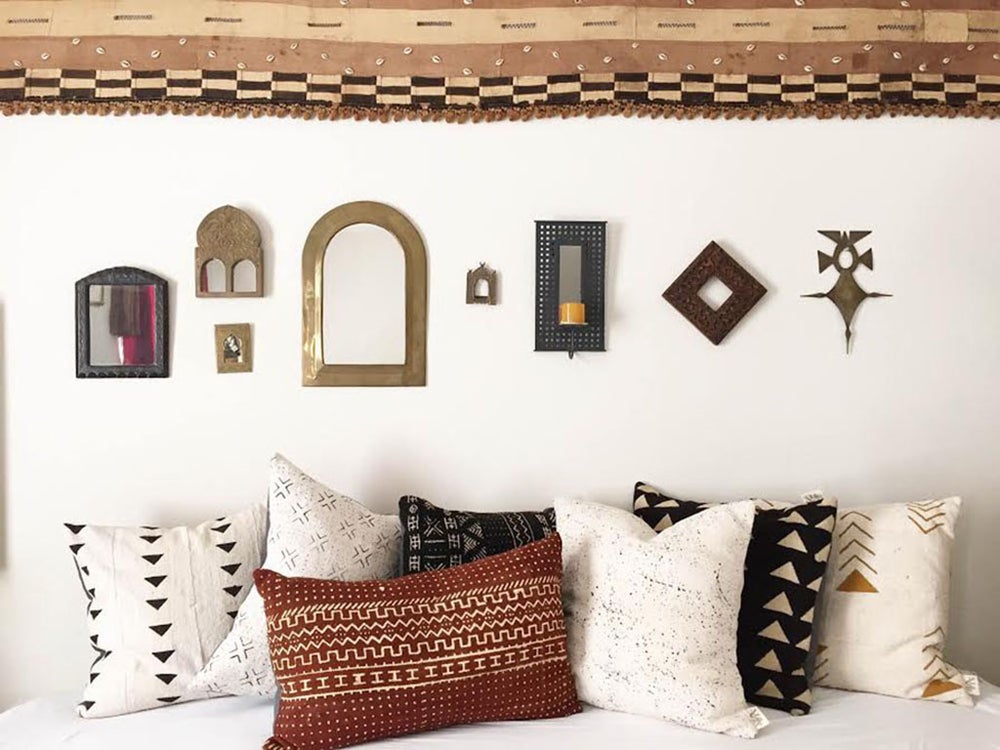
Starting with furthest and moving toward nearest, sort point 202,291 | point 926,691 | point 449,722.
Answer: point 202,291, point 926,691, point 449,722

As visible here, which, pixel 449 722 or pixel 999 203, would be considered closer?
pixel 449 722

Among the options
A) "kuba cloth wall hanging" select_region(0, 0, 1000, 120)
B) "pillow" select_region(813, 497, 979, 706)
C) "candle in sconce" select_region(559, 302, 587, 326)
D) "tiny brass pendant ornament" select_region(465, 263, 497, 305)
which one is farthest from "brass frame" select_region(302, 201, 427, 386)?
"pillow" select_region(813, 497, 979, 706)

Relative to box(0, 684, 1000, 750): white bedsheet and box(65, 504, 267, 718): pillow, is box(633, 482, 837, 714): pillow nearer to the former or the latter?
box(0, 684, 1000, 750): white bedsheet

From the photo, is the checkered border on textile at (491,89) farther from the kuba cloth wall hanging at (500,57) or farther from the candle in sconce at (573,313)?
the candle in sconce at (573,313)

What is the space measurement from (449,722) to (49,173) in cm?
176

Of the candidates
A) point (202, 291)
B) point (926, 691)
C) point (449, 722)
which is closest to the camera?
point (449, 722)

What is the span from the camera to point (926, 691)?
2.26 metres

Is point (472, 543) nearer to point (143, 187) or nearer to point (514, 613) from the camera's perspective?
point (514, 613)

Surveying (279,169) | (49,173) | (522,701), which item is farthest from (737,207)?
(49,173)

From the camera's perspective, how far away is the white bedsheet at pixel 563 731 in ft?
6.47

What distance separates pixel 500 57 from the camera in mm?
2633

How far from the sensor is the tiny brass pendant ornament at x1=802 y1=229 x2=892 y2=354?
104 inches

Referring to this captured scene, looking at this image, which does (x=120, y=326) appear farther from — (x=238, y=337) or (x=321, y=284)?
(x=321, y=284)

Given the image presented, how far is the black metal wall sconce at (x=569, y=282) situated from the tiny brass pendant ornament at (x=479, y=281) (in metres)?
0.12
